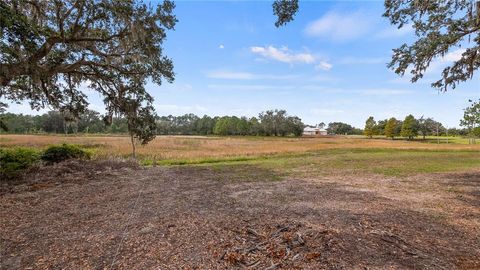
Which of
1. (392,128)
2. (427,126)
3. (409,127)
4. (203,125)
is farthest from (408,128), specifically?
(203,125)

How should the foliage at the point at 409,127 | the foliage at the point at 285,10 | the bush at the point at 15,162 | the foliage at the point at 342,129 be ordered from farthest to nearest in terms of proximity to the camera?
1. the foliage at the point at 342,129
2. the foliage at the point at 409,127
3. the bush at the point at 15,162
4. the foliage at the point at 285,10

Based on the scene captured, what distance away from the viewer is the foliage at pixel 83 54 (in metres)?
6.83

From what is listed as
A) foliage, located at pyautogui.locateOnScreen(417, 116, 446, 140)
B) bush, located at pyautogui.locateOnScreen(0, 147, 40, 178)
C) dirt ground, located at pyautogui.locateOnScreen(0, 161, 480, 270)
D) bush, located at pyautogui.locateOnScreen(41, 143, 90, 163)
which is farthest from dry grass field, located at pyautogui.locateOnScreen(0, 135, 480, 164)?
foliage, located at pyautogui.locateOnScreen(417, 116, 446, 140)

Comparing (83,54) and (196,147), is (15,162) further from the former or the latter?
(196,147)

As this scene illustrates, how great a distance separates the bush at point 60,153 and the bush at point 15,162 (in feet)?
3.03

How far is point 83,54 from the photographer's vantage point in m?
9.66

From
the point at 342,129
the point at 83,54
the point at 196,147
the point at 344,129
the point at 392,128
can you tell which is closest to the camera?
the point at 83,54

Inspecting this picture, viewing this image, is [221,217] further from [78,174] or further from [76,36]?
[78,174]

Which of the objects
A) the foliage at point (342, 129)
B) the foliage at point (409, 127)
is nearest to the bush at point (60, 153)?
the foliage at point (409, 127)

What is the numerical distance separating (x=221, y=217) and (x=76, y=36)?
686 centimetres

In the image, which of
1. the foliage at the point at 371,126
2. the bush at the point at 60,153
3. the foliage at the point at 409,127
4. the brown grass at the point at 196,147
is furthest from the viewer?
the foliage at the point at 371,126

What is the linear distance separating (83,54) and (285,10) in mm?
7140

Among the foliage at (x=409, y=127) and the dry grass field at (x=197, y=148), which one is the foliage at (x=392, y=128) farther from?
the dry grass field at (x=197, y=148)

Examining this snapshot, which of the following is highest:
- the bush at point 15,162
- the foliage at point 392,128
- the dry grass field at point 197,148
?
the foliage at point 392,128
